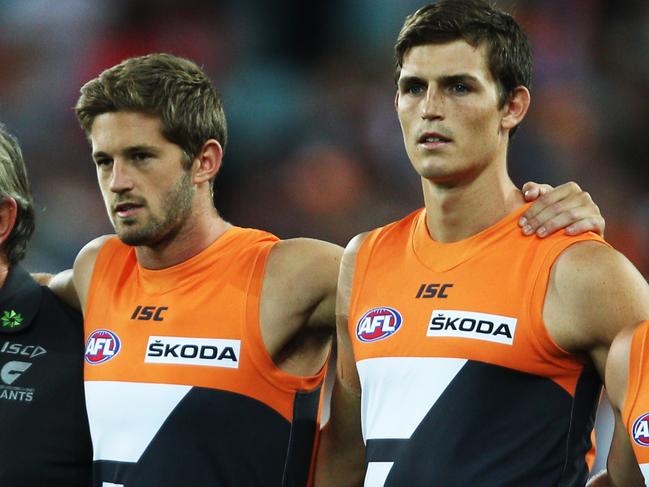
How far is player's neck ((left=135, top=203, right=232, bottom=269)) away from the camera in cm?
400

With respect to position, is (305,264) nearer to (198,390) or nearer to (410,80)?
(198,390)

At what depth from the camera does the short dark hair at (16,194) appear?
4273 millimetres

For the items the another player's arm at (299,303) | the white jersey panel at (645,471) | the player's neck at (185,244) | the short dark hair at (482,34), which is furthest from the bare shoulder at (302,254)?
the white jersey panel at (645,471)

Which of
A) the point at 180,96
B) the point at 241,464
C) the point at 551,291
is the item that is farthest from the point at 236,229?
the point at 551,291

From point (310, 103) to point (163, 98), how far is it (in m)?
4.24

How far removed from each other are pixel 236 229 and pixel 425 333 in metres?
0.90

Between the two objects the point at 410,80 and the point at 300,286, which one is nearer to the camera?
the point at 410,80

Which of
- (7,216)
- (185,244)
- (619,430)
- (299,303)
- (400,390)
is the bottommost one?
(619,430)

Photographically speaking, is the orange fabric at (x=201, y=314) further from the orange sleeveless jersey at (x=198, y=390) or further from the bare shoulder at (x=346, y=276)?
the bare shoulder at (x=346, y=276)

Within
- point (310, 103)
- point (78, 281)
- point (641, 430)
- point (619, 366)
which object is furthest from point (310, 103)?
point (641, 430)

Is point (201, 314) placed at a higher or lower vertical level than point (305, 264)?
lower

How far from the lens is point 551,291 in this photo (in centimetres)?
335

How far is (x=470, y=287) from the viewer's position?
11.4ft

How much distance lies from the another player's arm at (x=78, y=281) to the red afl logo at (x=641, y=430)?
192cm
